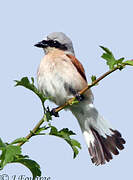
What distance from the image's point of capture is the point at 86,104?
480cm

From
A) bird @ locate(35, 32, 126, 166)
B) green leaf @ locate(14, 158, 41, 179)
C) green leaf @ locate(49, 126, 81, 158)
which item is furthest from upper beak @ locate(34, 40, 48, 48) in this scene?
green leaf @ locate(14, 158, 41, 179)

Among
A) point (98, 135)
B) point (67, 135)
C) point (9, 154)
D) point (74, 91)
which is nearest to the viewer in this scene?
point (9, 154)

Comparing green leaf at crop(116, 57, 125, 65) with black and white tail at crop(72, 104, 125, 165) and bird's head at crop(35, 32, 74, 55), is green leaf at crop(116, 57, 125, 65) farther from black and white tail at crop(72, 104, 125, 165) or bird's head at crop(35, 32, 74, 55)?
bird's head at crop(35, 32, 74, 55)

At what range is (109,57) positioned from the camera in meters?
2.56

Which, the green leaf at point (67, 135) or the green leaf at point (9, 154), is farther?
the green leaf at point (67, 135)

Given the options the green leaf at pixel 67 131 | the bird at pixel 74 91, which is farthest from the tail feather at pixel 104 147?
the green leaf at pixel 67 131

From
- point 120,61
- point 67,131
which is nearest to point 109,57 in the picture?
point 120,61

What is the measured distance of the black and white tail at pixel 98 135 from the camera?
4414 millimetres

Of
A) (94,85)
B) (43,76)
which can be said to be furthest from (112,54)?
(43,76)

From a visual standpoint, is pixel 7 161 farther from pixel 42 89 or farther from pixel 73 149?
pixel 42 89

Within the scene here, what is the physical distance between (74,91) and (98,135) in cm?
76

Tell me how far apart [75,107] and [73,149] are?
1974mm

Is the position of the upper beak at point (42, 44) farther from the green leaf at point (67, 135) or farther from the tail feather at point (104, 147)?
the green leaf at point (67, 135)

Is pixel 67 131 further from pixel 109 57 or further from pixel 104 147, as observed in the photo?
pixel 104 147
